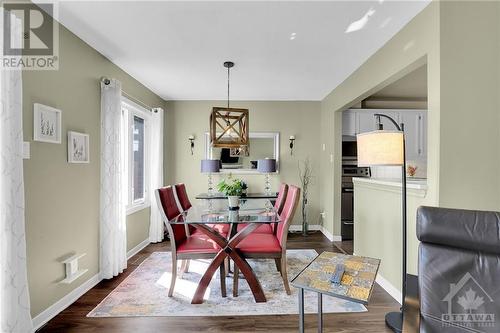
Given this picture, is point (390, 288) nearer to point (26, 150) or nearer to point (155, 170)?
point (26, 150)

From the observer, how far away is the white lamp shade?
197cm

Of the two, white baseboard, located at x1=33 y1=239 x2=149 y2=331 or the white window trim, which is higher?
the white window trim

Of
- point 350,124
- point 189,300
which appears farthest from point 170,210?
point 350,124

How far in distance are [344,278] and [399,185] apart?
1.33 m

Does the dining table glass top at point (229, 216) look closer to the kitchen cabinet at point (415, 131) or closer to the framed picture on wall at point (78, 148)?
the framed picture on wall at point (78, 148)

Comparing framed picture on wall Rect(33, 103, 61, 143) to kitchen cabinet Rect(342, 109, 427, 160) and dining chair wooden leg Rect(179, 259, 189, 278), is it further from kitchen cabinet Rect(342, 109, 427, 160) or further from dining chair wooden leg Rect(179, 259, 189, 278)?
kitchen cabinet Rect(342, 109, 427, 160)

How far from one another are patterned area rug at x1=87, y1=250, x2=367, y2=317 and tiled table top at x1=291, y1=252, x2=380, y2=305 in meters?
0.83

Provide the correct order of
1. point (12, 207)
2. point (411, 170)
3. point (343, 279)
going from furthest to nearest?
1. point (411, 170)
2. point (12, 207)
3. point (343, 279)

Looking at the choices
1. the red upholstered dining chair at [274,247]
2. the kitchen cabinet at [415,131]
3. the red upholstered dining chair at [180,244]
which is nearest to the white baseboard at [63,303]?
the red upholstered dining chair at [180,244]

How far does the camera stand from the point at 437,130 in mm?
2047
